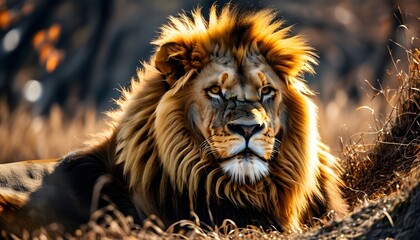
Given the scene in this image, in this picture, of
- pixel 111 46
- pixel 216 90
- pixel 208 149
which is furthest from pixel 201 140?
pixel 111 46

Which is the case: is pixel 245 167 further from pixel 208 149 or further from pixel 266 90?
pixel 266 90

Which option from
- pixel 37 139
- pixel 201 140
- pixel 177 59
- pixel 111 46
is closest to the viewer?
pixel 201 140

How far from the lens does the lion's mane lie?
7102 millimetres

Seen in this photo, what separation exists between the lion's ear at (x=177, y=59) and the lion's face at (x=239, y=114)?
9 centimetres

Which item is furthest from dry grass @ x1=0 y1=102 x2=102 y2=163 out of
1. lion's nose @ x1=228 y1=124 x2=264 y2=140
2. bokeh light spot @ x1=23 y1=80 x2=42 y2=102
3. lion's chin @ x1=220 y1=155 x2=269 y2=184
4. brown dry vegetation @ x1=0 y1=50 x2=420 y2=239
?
lion's nose @ x1=228 y1=124 x2=264 y2=140

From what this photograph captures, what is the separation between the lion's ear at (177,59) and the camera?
7266 mm

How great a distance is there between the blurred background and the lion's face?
10.5m

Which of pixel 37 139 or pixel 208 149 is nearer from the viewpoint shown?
pixel 208 149

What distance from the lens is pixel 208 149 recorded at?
7047 millimetres

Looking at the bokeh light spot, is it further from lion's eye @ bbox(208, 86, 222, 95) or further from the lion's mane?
lion's eye @ bbox(208, 86, 222, 95)

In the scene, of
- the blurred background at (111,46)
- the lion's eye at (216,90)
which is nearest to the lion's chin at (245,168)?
the lion's eye at (216,90)

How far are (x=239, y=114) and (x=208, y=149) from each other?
32 centimetres

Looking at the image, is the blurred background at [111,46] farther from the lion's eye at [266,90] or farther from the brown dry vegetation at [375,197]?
the lion's eye at [266,90]

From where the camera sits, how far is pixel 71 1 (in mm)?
21141
